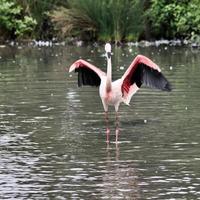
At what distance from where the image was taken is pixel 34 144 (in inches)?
523

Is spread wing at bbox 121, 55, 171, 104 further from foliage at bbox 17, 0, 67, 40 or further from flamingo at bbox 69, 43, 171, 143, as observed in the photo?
foliage at bbox 17, 0, 67, 40

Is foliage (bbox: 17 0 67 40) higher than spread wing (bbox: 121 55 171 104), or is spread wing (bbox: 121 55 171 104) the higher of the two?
foliage (bbox: 17 0 67 40)

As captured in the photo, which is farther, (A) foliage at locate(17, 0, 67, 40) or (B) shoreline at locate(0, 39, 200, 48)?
(A) foliage at locate(17, 0, 67, 40)

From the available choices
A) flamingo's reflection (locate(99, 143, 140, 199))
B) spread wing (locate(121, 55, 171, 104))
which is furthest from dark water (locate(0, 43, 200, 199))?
spread wing (locate(121, 55, 171, 104))

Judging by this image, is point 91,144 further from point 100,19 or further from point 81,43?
point 81,43

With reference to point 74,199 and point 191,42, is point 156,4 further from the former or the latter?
point 74,199

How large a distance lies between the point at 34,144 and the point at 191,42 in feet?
93.5

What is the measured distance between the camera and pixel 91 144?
13.3 metres

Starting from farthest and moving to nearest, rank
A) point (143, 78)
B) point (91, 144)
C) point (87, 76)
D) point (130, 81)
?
point (87, 76) → point (130, 81) → point (143, 78) → point (91, 144)

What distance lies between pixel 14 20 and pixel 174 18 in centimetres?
821

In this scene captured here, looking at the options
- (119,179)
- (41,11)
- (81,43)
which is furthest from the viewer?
(41,11)

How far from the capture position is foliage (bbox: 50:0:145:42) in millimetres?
40750

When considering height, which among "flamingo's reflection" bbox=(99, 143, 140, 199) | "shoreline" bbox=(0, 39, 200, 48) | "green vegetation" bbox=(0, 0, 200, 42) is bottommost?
"flamingo's reflection" bbox=(99, 143, 140, 199)

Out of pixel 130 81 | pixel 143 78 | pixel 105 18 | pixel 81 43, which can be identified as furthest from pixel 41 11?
pixel 143 78
